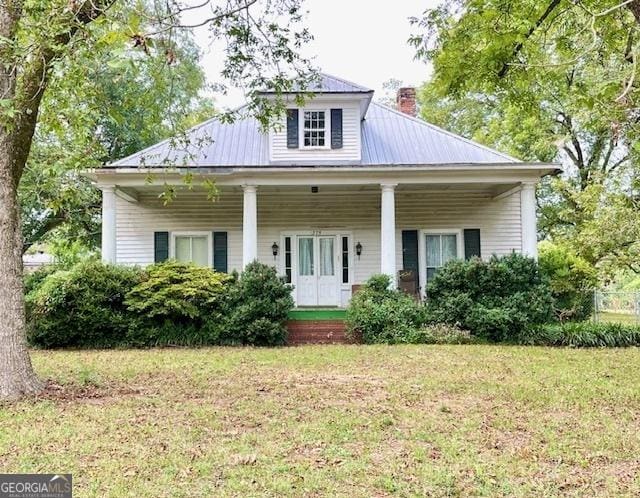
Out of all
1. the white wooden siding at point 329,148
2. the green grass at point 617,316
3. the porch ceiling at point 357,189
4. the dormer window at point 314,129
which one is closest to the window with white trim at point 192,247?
the porch ceiling at point 357,189

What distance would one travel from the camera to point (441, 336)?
11.3 m

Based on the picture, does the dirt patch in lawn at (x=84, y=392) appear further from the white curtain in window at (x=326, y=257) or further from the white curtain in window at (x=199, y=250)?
the white curtain in window at (x=326, y=257)

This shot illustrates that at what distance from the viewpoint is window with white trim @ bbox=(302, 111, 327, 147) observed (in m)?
13.8

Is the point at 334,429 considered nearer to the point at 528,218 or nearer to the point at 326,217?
the point at 528,218

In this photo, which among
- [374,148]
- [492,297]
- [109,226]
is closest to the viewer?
[492,297]

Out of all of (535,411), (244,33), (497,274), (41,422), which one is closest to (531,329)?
(497,274)

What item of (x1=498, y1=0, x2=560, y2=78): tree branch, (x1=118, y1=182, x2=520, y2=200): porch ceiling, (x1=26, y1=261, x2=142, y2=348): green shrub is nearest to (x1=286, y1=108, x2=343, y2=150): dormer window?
(x1=118, y1=182, x2=520, y2=200): porch ceiling

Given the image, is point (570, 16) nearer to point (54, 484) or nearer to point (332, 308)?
point (54, 484)

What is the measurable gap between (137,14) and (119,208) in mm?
11267

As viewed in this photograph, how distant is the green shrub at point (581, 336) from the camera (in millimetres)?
11086

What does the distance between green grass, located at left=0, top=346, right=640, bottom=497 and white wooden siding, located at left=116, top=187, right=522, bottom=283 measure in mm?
6579

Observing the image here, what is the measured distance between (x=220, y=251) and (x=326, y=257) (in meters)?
2.98

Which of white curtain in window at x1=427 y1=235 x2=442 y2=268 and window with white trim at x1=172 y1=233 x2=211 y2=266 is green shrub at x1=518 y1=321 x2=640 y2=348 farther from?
window with white trim at x1=172 y1=233 x2=211 y2=266

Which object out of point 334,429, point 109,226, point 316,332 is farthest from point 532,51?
point 109,226
